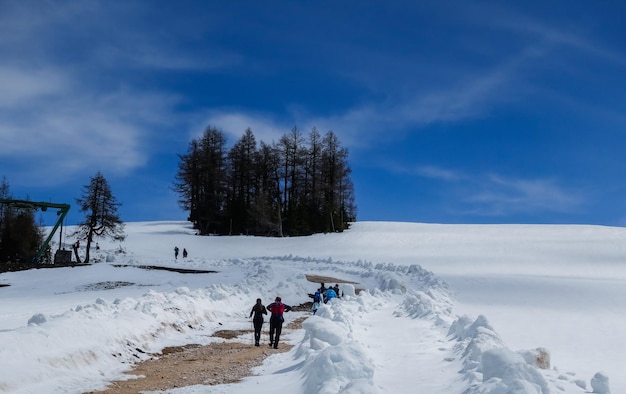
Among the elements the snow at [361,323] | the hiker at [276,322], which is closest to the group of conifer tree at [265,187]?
the snow at [361,323]

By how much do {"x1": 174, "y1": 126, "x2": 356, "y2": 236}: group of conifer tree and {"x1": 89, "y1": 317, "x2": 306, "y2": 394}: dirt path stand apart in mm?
49510

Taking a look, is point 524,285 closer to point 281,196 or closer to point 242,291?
point 242,291

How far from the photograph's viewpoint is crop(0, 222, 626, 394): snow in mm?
8852

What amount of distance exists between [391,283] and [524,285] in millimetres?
6229

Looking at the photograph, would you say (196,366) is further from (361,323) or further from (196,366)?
(361,323)

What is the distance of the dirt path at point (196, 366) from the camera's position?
1041 cm

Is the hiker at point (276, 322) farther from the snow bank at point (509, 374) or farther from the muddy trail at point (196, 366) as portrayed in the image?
the snow bank at point (509, 374)

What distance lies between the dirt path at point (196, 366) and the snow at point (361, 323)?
409 mm

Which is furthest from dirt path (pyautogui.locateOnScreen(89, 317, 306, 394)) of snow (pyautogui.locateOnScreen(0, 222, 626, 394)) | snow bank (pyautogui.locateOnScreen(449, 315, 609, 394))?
snow bank (pyautogui.locateOnScreen(449, 315, 609, 394))

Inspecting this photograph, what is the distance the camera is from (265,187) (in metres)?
72.7

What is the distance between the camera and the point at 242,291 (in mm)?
25875

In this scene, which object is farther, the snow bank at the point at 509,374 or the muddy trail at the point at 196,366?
the muddy trail at the point at 196,366

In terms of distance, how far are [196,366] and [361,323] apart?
5817mm

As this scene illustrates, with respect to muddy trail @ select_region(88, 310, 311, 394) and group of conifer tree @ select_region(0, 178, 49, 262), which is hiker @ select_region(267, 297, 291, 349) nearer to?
muddy trail @ select_region(88, 310, 311, 394)
